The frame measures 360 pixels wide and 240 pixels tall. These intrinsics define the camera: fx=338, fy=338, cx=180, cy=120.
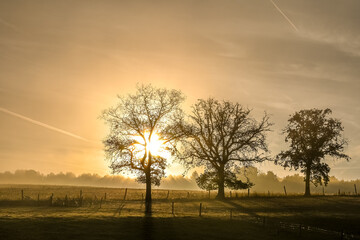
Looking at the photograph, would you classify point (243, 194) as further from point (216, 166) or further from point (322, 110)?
point (322, 110)

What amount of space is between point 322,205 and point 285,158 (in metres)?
16.7

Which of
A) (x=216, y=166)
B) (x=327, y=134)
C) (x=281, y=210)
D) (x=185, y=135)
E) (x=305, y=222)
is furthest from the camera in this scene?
(x=327, y=134)

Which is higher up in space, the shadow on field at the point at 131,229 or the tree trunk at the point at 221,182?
the tree trunk at the point at 221,182

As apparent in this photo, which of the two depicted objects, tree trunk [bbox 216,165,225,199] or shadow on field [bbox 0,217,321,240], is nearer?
shadow on field [bbox 0,217,321,240]

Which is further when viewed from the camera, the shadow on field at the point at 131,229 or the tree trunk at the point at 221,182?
the tree trunk at the point at 221,182

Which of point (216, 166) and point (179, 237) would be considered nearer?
point (179, 237)

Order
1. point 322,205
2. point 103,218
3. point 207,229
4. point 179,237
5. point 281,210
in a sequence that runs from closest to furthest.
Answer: point 179,237
point 207,229
point 103,218
point 281,210
point 322,205

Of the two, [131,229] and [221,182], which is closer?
[131,229]

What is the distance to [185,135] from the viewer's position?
5778cm

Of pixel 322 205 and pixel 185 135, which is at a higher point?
pixel 185 135

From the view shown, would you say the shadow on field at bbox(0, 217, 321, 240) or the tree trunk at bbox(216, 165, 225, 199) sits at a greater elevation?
the tree trunk at bbox(216, 165, 225, 199)


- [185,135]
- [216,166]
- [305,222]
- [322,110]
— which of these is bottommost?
[305,222]

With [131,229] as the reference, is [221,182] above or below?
above

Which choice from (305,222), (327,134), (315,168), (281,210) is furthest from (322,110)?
(305,222)
